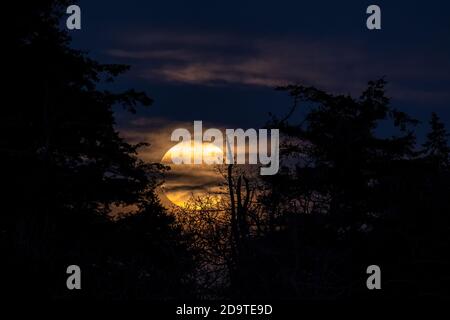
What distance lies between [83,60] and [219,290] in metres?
17.6

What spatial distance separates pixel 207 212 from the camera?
49.6 feet

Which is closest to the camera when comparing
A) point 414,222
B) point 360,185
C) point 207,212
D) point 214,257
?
point 214,257

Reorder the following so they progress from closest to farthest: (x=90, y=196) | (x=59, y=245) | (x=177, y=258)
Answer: (x=177, y=258) < (x=59, y=245) < (x=90, y=196)

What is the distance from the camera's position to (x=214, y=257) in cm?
1403

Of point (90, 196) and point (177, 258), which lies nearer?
point (177, 258)

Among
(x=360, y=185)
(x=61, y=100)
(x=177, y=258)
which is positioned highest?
(x=61, y=100)

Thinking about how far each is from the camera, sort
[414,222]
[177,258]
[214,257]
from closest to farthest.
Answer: [177,258], [214,257], [414,222]

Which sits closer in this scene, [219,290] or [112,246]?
[219,290]

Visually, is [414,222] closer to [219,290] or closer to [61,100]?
[219,290]

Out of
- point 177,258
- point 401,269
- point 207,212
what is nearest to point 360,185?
point 401,269

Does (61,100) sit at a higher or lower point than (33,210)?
higher

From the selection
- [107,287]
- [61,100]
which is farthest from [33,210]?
[107,287]
